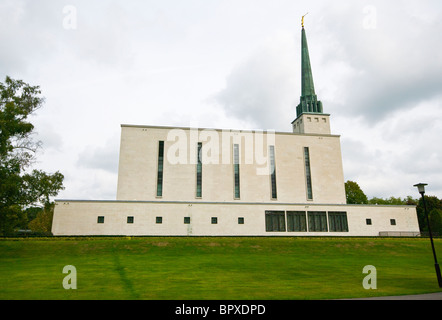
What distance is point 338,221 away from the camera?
43781 millimetres

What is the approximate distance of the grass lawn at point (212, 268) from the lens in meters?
12.9

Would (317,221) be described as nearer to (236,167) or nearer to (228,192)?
(228,192)

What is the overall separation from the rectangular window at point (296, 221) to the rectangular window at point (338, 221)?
3.85 metres

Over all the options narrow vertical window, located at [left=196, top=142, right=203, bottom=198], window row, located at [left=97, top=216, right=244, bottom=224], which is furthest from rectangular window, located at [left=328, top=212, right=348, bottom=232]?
narrow vertical window, located at [left=196, top=142, right=203, bottom=198]

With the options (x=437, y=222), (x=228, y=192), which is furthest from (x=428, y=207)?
(x=228, y=192)

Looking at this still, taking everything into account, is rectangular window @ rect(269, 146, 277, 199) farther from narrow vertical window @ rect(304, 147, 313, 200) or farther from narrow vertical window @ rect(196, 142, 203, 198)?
narrow vertical window @ rect(196, 142, 203, 198)

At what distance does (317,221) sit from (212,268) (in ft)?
88.4

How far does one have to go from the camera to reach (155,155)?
1842 inches

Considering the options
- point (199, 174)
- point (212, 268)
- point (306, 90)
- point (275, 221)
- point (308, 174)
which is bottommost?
point (212, 268)

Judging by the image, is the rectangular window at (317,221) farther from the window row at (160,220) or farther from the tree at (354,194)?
the tree at (354,194)
